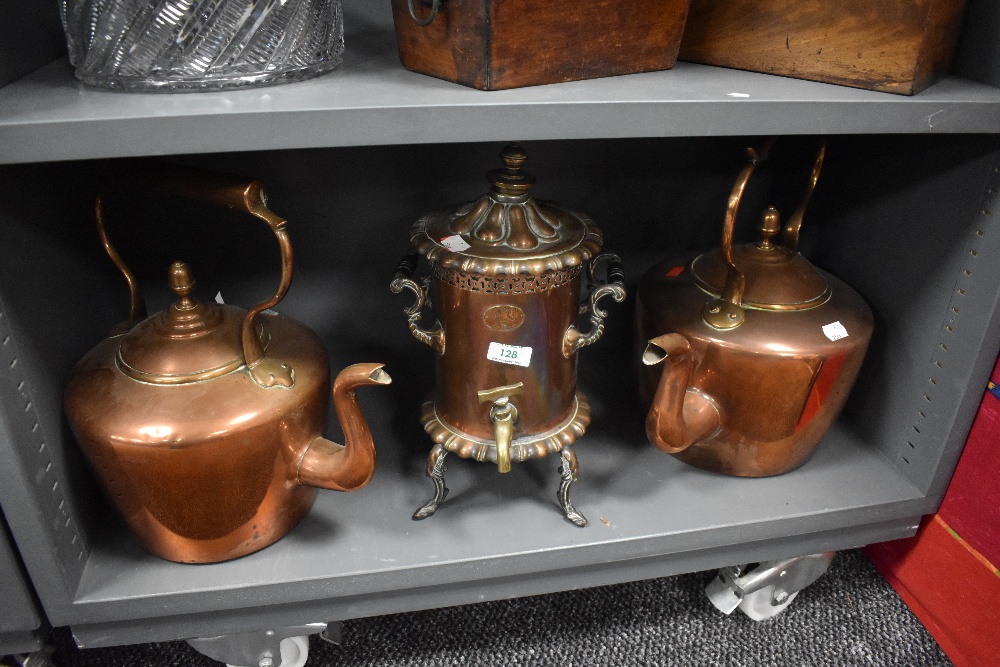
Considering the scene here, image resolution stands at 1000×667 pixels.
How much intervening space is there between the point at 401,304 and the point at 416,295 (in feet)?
1.16

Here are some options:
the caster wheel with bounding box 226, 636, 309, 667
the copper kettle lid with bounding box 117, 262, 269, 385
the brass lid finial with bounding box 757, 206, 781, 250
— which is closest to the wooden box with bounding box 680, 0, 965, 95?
the brass lid finial with bounding box 757, 206, 781, 250

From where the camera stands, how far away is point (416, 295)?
794mm

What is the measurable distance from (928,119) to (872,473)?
51 cm

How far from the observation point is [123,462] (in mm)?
716

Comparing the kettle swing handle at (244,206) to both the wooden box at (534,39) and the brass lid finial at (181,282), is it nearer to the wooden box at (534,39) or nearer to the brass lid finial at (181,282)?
the brass lid finial at (181,282)

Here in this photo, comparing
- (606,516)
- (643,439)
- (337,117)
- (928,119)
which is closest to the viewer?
(337,117)

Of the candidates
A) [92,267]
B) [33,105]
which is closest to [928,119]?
[33,105]

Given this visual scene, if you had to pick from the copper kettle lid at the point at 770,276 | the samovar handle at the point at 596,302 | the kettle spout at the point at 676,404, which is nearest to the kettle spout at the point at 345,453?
the samovar handle at the point at 596,302

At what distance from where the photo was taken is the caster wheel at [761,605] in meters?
1.05

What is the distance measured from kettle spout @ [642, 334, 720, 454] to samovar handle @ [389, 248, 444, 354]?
243 mm

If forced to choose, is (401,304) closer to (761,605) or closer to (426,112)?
(426,112)

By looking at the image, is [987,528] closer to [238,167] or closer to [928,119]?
[928,119]

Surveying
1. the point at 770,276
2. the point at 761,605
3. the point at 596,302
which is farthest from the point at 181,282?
the point at 761,605

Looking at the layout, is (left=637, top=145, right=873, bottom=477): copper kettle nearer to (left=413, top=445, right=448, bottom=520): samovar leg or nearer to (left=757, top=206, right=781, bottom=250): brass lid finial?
(left=757, top=206, right=781, bottom=250): brass lid finial
